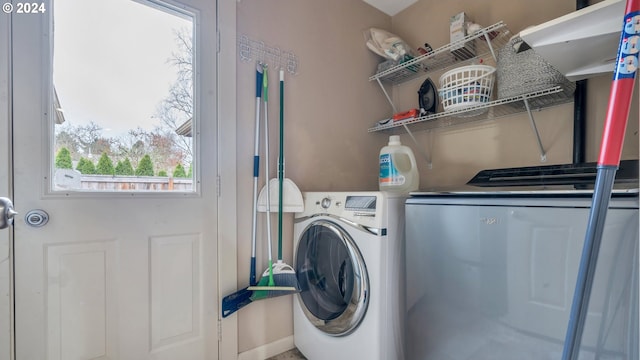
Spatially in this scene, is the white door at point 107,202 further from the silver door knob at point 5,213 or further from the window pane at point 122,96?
the silver door knob at point 5,213

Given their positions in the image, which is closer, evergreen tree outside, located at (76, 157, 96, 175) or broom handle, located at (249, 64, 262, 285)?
evergreen tree outside, located at (76, 157, 96, 175)

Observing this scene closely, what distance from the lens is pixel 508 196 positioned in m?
0.96

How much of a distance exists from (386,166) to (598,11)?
1005 millimetres

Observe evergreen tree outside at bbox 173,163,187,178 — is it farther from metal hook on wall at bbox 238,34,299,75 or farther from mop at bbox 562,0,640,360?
mop at bbox 562,0,640,360

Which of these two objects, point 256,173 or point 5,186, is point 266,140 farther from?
point 5,186

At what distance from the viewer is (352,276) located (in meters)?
1.38

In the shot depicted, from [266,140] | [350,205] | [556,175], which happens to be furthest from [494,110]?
[266,140]

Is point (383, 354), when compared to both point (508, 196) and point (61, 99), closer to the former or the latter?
point (508, 196)

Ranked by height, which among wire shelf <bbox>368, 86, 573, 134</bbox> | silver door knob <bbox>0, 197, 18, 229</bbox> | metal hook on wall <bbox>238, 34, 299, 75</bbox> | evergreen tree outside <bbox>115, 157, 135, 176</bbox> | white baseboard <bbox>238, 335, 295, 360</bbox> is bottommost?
white baseboard <bbox>238, 335, 295, 360</bbox>

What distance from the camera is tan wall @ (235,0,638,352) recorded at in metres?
1.58

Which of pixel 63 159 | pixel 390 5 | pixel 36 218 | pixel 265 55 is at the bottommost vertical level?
pixel 36 218

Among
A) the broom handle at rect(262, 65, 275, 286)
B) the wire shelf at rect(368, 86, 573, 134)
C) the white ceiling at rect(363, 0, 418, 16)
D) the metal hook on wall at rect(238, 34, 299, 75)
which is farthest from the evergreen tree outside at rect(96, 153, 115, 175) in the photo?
the white ceiling at rect(363, 0, 418, 16)

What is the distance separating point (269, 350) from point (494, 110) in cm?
191

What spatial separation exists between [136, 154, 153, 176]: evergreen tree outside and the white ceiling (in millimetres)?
1902
